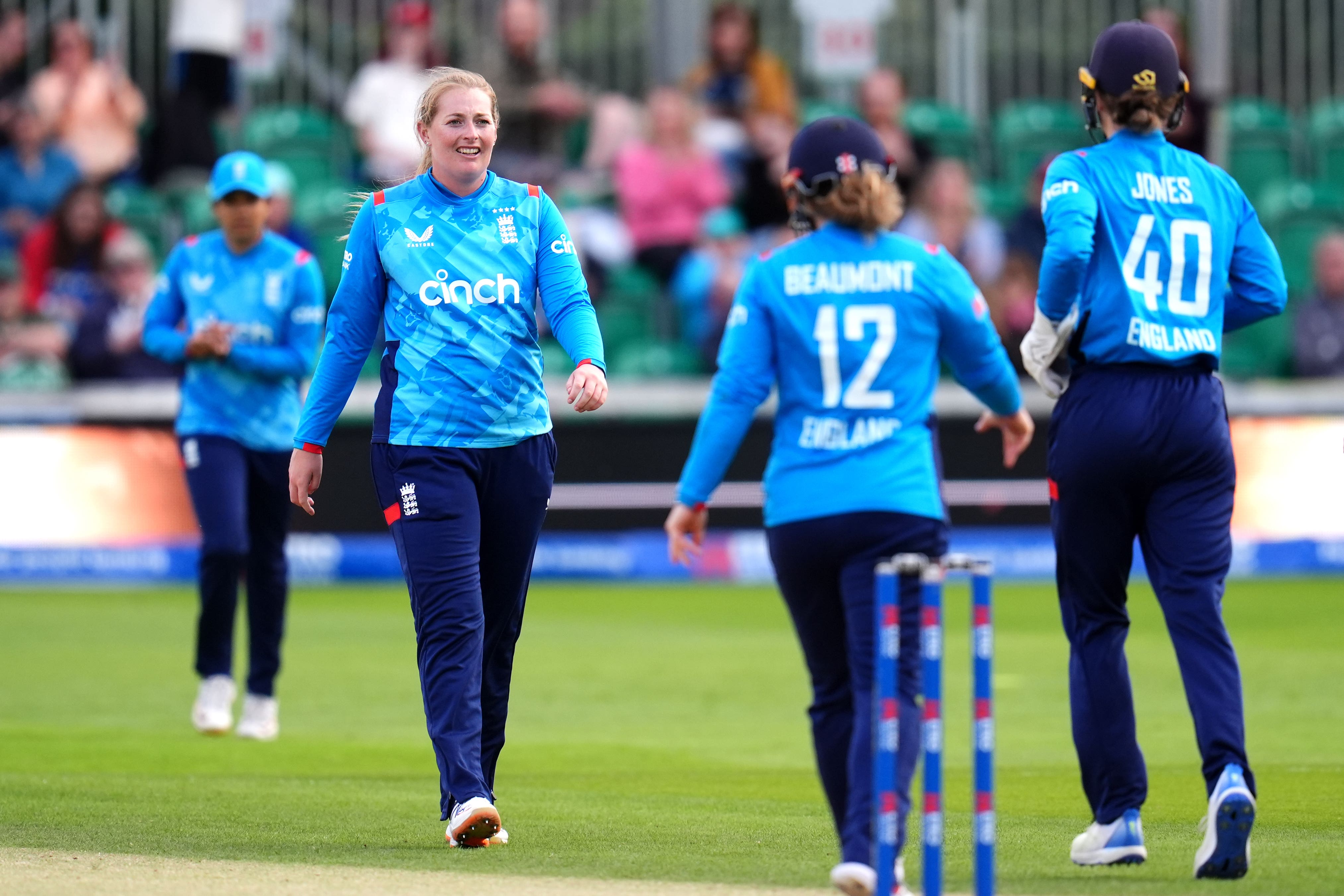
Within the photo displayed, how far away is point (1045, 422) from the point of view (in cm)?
1659

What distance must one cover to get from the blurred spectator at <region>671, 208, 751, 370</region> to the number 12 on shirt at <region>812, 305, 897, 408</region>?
1169 centimetres

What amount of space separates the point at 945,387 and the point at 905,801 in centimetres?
1210

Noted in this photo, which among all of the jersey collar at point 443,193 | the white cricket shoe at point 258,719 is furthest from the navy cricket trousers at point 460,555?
the white cricket shoe at point 258,719

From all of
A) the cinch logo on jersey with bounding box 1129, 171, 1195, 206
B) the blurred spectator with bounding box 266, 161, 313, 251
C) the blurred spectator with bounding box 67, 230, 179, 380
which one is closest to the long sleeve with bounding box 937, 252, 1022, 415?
the cinch logo on jersey with bounding box 1129, 171, 1195, 206

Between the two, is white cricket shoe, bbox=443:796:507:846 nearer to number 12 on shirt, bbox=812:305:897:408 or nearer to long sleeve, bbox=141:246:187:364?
number 12 on shirt, bbox=812:305:897:408

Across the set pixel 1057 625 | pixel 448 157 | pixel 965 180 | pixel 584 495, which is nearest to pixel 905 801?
pixel 448 157

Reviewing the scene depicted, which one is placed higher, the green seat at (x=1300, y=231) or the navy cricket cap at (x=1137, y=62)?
the navy cricket cap at (x=1137, y=62)

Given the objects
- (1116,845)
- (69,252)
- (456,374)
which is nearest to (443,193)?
(456,374)

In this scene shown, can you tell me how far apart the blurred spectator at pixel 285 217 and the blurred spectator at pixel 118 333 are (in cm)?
112

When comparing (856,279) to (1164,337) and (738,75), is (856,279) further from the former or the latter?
(738,75)

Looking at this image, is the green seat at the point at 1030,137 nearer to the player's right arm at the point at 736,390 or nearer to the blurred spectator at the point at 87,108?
the blurred spectator at the point at 87,108

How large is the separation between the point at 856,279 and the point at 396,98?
13.6 metres

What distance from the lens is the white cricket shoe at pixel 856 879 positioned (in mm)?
5172

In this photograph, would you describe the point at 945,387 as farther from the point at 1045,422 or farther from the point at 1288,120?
the point at 1288,120
